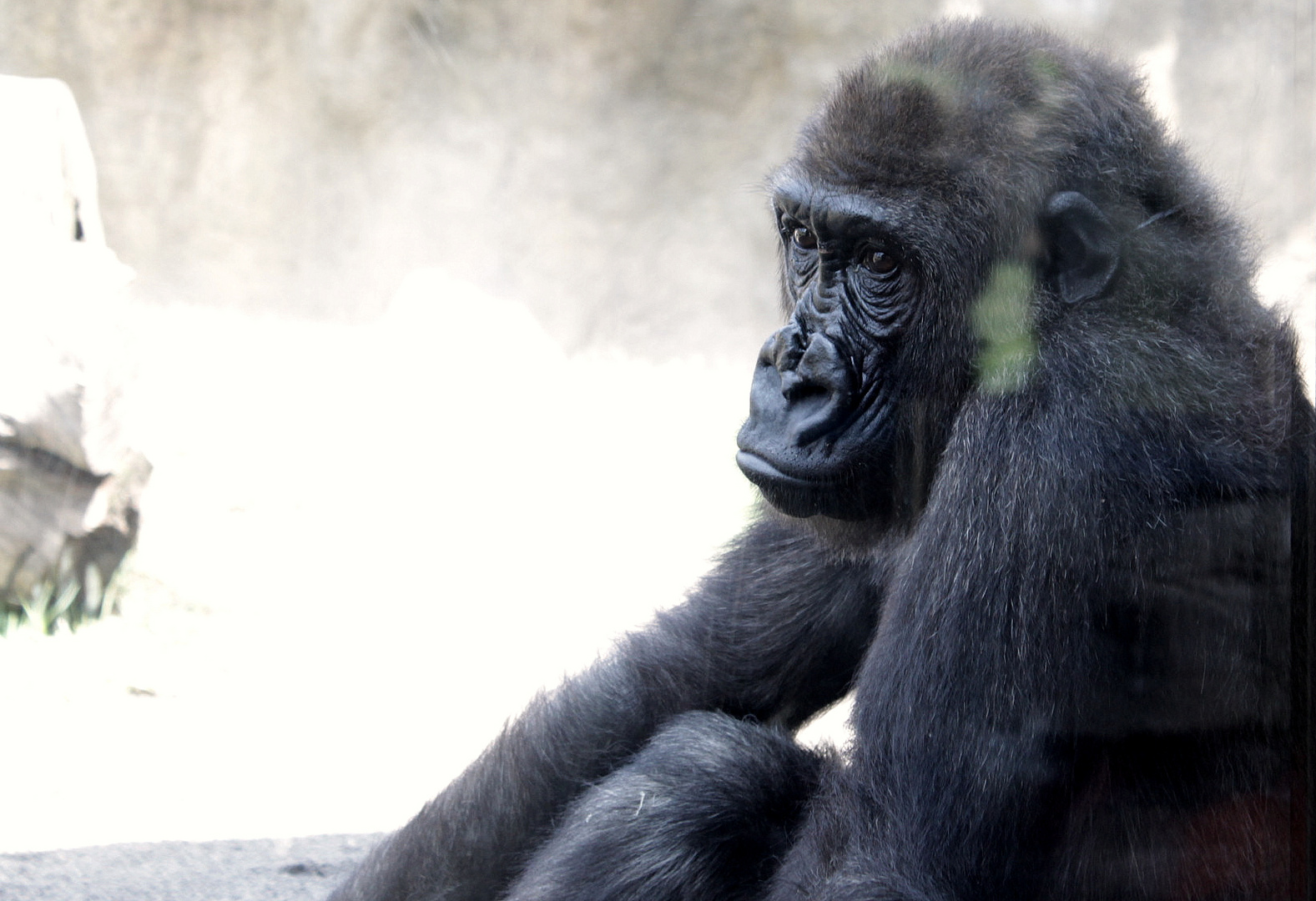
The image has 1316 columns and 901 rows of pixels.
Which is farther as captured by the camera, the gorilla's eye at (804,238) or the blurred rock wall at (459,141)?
the blurred rock wall at (459,141)

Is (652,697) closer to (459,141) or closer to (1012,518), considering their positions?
(1012,518)

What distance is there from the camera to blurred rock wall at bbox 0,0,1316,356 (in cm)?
670

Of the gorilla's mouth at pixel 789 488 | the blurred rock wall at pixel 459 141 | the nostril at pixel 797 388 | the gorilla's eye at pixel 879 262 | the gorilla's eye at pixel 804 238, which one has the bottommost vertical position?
the gorilla's mouth at pixel 789 488

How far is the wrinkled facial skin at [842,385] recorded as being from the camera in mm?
2539

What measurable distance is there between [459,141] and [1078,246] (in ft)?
18.5

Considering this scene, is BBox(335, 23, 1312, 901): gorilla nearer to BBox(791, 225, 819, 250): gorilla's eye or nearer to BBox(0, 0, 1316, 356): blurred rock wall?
BBox(791, 225, 819, 250): gorilla's eye

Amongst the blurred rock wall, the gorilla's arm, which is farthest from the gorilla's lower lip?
the blurred rock wall

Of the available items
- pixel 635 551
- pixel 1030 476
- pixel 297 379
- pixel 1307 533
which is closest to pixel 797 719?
pixel 1030 476

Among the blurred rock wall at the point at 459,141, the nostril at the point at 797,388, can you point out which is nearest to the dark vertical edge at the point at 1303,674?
the nostril at the point at 797,388

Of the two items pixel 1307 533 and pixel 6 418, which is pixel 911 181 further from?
pixel 6 418

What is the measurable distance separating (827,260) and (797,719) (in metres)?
1.24

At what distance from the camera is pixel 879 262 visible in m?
2.62

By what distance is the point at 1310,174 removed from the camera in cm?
172

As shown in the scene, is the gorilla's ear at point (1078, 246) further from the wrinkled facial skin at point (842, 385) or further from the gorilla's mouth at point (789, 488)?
the gorilla's mouth at point (789, 488)
